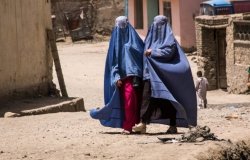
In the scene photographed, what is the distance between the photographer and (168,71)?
26.5 feet

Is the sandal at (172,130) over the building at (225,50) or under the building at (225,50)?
over

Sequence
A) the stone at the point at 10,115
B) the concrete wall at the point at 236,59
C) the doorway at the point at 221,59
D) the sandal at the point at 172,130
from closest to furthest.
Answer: the sandal at the point at 172,130 → the stone at the point at 10,115 → the concrete wall at the point at 236,59 → the doorway at the point at 221,59

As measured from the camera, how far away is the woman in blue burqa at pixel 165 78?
8070 mm

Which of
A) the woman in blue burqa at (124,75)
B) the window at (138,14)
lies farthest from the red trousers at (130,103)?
the window at (138,14)

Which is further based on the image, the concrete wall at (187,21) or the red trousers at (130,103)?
the concrete wall at (187,21)

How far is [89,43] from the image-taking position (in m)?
32.8

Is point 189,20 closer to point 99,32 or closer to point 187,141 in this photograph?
point 99,32

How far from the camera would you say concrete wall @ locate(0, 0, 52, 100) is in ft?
37.2

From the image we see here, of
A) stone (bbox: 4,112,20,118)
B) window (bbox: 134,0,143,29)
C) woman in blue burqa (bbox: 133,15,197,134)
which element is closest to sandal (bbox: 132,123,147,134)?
woman in blue burqa (bbox: 133,15,197,134)

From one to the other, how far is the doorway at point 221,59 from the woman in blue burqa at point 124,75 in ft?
38.2

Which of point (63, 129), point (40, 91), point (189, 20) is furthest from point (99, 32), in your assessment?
point (63, 129)

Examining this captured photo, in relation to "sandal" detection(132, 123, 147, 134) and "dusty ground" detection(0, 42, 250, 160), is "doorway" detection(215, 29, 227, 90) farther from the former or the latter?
"sandal" detection(132, 123, 147, 134)

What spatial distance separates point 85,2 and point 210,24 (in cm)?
1520

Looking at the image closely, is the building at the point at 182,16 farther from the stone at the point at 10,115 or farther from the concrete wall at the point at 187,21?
the stone at the point at 10,115
